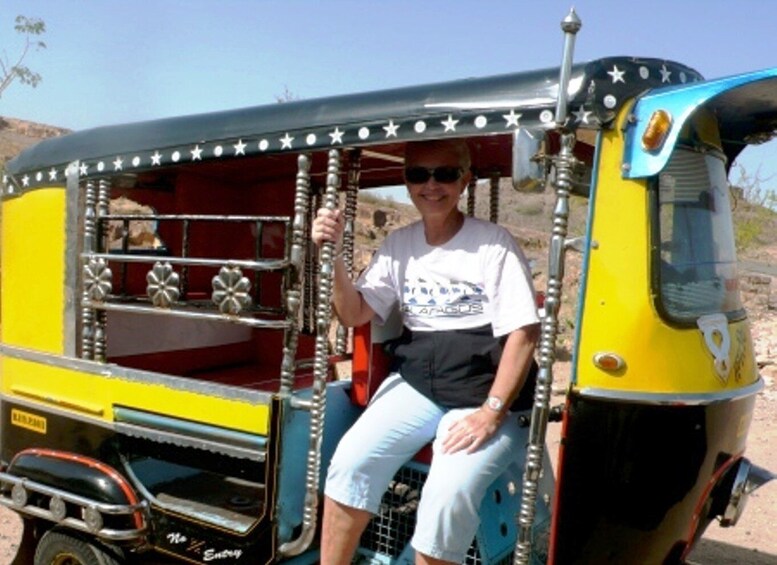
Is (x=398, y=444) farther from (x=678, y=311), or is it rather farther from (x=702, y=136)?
(x=702, y=136)

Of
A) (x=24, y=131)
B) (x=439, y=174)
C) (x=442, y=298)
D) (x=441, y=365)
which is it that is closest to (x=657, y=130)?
(x=439, y=174)

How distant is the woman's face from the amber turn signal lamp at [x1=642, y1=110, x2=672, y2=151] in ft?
2.61

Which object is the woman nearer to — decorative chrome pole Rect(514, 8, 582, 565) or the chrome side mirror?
decorative chrome pole Rect(514, 8, 582, 565)

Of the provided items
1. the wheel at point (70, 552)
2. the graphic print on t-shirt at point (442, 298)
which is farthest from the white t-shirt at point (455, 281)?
the wheel at point (70, 552)

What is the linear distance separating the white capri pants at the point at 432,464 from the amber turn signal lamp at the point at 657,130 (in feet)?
3.61

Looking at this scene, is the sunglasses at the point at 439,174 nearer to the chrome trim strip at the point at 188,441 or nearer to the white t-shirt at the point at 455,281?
the white t-shirt at the point at 455,281

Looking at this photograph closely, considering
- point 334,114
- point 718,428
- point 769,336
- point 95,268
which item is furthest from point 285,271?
point 769,336

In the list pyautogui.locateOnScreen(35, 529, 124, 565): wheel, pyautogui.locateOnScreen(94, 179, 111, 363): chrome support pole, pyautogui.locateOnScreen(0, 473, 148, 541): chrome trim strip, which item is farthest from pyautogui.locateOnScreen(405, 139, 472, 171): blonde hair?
pyautogui.locateOnScreen(35, 529, 124, 565): wheel

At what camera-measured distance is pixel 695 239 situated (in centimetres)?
292

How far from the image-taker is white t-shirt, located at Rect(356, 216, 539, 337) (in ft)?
9.70

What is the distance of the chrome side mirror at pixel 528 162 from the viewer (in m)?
2.55

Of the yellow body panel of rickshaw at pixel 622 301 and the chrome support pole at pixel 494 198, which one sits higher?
the chrome support pole at pixel 494 198

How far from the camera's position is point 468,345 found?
10.1 ft

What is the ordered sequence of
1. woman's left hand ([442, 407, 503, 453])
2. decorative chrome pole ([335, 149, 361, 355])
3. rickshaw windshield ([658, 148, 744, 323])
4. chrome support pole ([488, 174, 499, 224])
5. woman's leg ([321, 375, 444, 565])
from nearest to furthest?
rickshaw windshield ([658, 148, 744, 323]) → woman's left hand ([442, 407, 503, 453]) → woman's leg ([321, 375, 444, 565]) → decorative chrome pole ([335, 149, 361, 355]) → chrome support pole ([488, 174, 499, 224])
